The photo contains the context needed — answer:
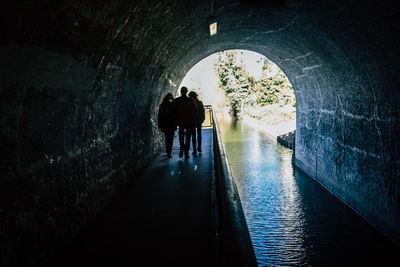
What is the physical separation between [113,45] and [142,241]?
95.9 inches

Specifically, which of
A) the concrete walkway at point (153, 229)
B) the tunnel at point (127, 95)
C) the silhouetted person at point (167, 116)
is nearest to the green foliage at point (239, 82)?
the tunnel at point (127, 95)

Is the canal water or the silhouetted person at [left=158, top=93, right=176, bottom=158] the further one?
the silhouetted person at [left=158, top=93, right=176, bottom=158]

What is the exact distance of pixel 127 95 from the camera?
5.62m

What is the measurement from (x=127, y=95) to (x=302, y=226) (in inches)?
204

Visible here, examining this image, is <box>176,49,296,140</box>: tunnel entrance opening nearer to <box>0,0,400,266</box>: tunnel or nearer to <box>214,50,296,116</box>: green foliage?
<box>214,50,296,116</box>: green foliage

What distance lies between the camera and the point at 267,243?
6805 mm

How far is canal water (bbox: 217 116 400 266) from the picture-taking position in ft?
19.8

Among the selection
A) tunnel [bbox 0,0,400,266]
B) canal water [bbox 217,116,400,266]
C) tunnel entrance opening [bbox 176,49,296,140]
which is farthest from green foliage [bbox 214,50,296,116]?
tunnel [bbox 0,0,400,266]

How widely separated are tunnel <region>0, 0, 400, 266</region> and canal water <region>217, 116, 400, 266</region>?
37cm

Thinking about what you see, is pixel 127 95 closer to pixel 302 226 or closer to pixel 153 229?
pixel 153 229

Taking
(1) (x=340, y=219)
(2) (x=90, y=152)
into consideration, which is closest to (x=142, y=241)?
(2) (x=90, y=152)

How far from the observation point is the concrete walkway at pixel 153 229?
3.15 m

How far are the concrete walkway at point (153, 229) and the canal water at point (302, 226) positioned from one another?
7.52 feet

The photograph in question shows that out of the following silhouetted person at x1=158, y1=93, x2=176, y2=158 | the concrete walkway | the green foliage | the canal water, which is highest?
the green foliage
